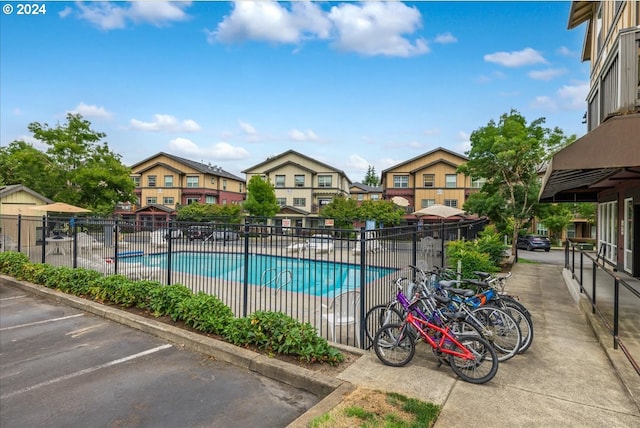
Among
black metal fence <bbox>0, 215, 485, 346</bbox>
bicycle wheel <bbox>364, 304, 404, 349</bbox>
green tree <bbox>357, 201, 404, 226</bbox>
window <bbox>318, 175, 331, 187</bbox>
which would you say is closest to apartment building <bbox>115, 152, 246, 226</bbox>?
window <bbox>318, 175, 331, 187</bbox>

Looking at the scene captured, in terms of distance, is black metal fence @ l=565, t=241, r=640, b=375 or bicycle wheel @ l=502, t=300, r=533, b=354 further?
bicycle wheel @ l=502, t=300, r=533, b=354

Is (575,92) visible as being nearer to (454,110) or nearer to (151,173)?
(454,110)

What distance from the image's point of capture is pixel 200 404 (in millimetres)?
3715

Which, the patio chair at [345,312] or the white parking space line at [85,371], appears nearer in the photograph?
the white parking space line at [85,371]

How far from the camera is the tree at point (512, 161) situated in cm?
1730

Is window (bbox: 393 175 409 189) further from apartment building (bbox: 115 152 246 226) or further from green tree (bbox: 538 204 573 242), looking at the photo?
apartment building (bbox: 115 152 246 226)

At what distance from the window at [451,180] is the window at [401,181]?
4.35 metres

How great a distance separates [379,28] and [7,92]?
15.5 meters

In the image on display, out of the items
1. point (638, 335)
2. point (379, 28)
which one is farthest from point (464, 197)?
point (638, 335)

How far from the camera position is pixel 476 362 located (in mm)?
4023

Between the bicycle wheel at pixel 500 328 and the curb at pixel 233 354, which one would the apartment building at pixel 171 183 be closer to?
the curb at pixel 233 354

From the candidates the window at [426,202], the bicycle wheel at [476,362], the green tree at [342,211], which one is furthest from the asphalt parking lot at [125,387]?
the window at [426,202]

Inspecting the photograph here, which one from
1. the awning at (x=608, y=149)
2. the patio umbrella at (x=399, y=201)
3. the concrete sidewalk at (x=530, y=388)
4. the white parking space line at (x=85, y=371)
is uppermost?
the patio umbrella at (x=399, y=201)

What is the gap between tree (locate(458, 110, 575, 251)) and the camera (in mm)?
17297
